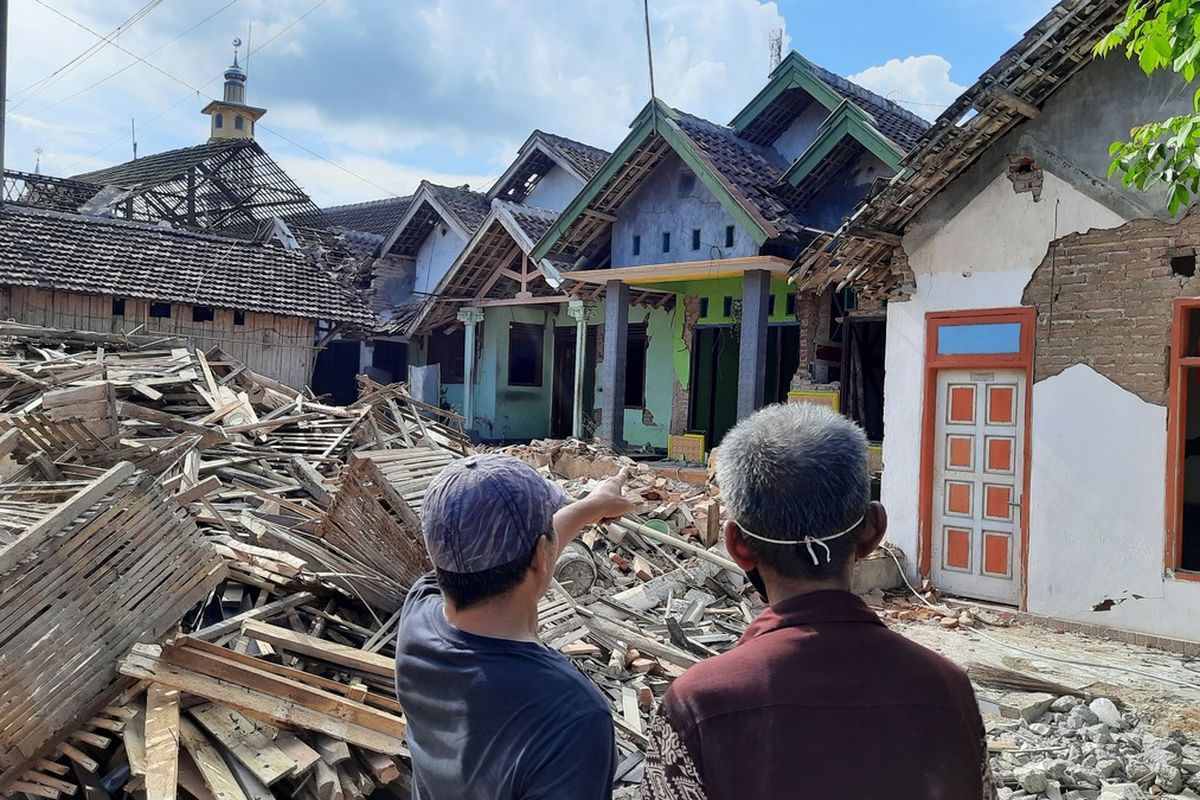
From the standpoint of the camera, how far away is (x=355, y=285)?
74.1 feet

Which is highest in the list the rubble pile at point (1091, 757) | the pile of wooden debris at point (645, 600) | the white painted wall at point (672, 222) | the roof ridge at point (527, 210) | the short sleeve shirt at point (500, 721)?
the roof ridge at point (527, 210)

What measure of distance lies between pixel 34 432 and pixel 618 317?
993 cm

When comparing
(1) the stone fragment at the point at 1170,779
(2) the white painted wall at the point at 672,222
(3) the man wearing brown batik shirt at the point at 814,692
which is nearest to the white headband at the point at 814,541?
(3) the man wearing brown batik shirt at the point at 814,692

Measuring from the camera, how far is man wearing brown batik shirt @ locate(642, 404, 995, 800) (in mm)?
1471

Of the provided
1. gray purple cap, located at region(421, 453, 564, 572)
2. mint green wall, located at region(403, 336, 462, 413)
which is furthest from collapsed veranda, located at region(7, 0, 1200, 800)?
mint green wall, located at region(403, 336, 462, 413)

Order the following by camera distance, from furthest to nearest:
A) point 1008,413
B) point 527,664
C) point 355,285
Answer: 1. point 355,285
2. point 1008,413
3. point 527,664

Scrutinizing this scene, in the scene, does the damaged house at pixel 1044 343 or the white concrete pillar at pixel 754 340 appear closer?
the damaged house at pixel 1044 343

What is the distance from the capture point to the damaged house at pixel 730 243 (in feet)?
43.1

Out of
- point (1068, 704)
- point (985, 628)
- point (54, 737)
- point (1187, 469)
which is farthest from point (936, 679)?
point (1187, 469)

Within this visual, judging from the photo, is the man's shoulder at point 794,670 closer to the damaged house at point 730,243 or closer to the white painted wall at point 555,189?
the damaged house at point 730,243

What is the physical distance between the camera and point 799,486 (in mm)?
1658

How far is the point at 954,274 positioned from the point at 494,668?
8140 mm

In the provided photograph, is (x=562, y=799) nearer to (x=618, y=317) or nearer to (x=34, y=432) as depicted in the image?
(x=34, y=432)

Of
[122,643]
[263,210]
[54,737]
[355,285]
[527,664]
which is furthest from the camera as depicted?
[263,210]
